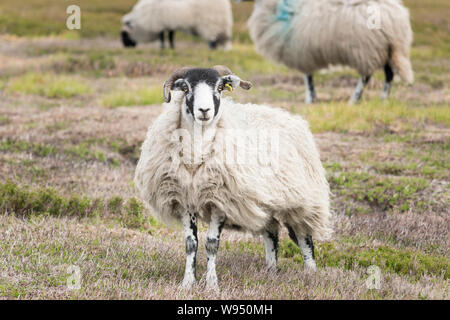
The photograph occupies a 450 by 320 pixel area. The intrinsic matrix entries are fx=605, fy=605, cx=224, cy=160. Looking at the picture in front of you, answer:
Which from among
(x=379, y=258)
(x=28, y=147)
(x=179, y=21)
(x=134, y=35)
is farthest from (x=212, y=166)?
(x=134, y=35)

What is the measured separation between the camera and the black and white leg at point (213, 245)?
190 inches

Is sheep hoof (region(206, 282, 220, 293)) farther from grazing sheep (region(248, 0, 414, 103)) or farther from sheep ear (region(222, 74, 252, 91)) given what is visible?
grazing sheep (region(248, 0, 414, 103))

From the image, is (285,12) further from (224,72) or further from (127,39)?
(127,39)

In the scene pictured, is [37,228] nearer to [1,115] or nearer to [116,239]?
[116,239]

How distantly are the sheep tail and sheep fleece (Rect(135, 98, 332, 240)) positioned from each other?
769 cm

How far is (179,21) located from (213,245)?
19061 millimetres

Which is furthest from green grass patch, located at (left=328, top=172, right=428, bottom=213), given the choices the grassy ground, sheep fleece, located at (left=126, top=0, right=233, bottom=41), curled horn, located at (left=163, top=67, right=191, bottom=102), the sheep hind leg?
sheep fleece, located at (left=126, top=0, right=233, bottom=41)

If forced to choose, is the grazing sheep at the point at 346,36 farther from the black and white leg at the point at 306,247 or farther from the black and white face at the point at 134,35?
the black and white face at the point at 134,35

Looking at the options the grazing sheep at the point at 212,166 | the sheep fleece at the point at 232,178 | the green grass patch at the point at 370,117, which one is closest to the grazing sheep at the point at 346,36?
the green grass patch at the point at 370,117

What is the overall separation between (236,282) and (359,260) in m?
1.54

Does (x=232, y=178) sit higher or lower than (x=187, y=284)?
higher

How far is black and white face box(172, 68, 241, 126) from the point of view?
15.5 feet

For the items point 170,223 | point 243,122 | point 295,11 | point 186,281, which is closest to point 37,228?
point 170,223

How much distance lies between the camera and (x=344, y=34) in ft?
40.3
